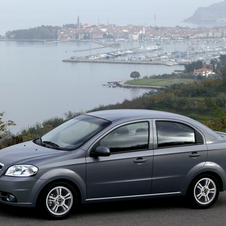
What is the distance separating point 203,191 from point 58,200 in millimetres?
1995

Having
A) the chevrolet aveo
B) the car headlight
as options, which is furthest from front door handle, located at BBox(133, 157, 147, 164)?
the car headlight

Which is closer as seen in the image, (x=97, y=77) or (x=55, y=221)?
(x=55, y=221)

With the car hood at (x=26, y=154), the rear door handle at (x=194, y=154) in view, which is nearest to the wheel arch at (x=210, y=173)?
the rear door handle at (x=194, y=154)

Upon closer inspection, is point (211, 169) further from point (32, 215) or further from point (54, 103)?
point (54, 103)

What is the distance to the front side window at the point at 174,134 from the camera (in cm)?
457

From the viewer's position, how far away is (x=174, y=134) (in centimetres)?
467

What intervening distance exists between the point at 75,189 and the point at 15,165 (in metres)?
0.74

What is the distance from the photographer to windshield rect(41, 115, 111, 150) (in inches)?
171

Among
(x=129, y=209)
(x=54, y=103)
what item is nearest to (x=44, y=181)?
(x=129, y=209)

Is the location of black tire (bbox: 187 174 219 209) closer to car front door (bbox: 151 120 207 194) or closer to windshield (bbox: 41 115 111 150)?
car front door (bbox: 151 120 207 194)

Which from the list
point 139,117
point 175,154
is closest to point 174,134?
point 175,154

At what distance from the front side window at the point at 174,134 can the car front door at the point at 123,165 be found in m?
0.18

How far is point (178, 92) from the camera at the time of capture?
290 ft

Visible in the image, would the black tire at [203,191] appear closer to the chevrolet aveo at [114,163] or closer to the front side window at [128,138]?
the chevrolet aveo at [114,163]
